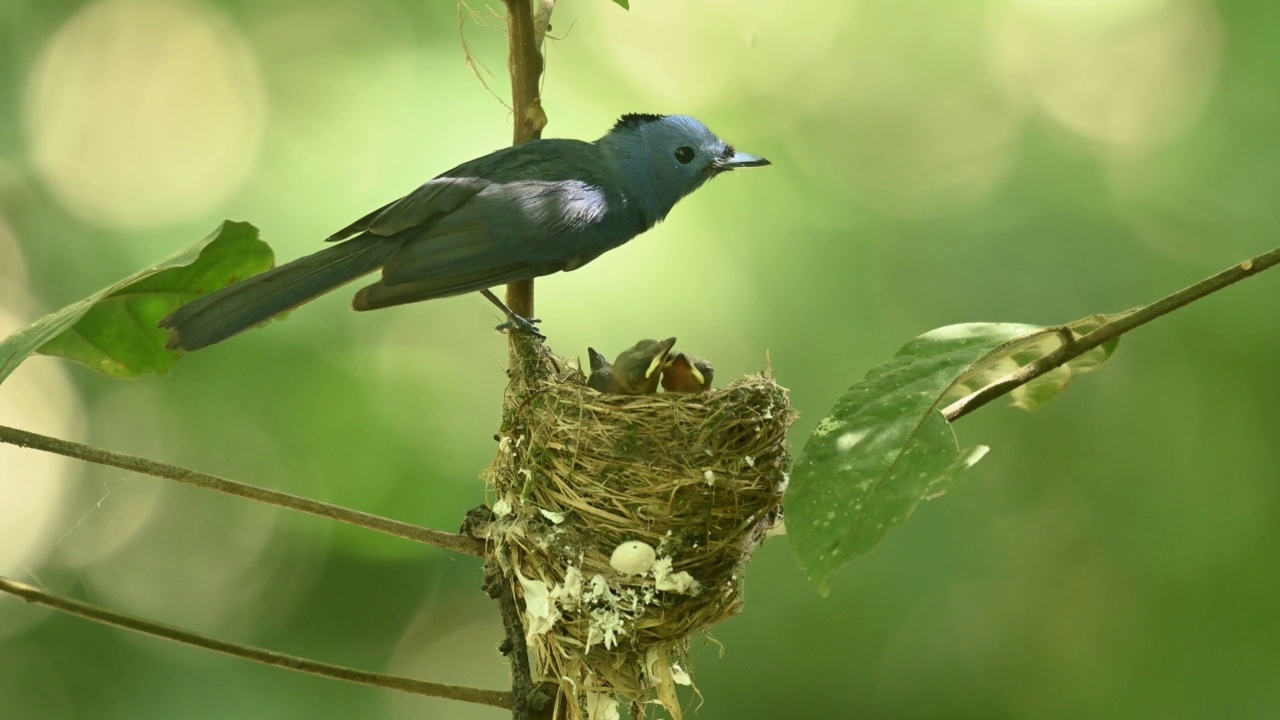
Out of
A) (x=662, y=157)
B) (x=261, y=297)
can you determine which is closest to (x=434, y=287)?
(x=261, y=297)

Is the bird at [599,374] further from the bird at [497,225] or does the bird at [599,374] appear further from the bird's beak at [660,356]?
the bird at [497,225]

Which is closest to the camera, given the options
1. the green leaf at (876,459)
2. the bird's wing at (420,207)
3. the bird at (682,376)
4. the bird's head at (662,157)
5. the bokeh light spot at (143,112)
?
the green leaf at (876,459)

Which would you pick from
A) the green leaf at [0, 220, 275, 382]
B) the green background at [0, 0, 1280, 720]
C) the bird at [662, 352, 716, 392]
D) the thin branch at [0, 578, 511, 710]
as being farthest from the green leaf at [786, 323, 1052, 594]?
the green background at [0, 0, 1280, 720]

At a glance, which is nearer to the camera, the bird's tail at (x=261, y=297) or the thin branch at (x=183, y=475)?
the thin branch at (x=183, y=475)

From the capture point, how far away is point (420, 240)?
1963 mm

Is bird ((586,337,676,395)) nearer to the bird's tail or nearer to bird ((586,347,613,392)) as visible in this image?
bird ((586,347,613,392))

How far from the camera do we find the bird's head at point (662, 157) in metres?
2.30

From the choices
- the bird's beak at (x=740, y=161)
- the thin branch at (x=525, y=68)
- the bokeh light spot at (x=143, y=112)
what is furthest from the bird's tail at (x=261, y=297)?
the bokeh light spot at (x=143, y=112)

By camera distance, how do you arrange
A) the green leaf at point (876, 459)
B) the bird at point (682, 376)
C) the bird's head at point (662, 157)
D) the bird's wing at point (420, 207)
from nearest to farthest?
the green leaf at point (876, 459), the bird's wing at point (420, 207), the bird at point (682, 376), the bird's head at point (662, 157)

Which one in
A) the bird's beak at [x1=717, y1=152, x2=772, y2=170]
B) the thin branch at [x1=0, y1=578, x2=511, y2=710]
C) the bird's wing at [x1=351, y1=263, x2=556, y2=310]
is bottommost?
the thin branch at [x1=0, y1=578, x2=511, y2=710]

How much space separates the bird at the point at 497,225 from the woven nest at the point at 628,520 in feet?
0.90

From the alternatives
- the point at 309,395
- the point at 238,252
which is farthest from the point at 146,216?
the point at 238,252

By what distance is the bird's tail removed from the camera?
5.48 feet

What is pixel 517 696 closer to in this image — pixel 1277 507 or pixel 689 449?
pixel 689 449
